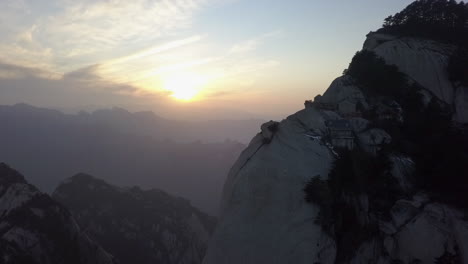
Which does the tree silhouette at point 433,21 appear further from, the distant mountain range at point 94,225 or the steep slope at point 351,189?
the distant mountain range at point 94,225

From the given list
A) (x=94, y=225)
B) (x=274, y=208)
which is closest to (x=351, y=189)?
(x=274, y=208)

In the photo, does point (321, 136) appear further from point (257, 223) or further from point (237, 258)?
point (237, 258)

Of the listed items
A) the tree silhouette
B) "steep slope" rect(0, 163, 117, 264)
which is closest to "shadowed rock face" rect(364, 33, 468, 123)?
the tree silhouette

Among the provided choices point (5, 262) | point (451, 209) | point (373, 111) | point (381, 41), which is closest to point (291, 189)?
point (451, 209)

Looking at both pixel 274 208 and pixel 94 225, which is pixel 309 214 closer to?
pixel 274 208

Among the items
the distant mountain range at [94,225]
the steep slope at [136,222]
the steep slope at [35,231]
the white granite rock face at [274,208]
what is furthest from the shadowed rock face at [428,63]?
the steep slope at [136,222]

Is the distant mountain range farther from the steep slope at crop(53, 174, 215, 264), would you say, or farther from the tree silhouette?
the tree silhouette
